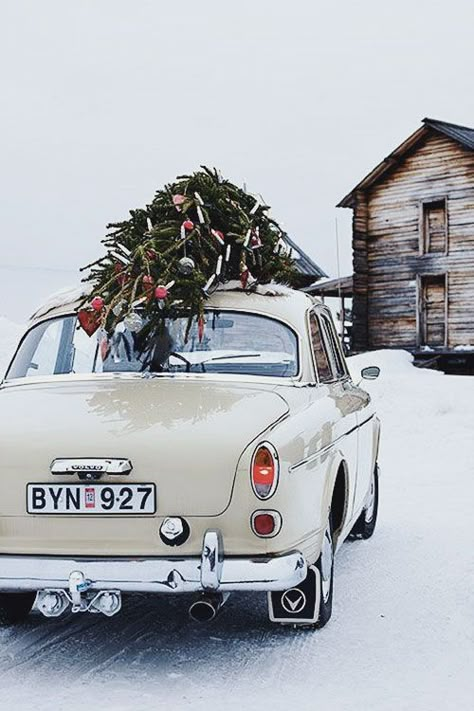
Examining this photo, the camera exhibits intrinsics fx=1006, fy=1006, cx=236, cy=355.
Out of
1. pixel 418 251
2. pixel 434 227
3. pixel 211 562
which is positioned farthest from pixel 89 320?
pixel 434 227

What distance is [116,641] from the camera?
16.1ft

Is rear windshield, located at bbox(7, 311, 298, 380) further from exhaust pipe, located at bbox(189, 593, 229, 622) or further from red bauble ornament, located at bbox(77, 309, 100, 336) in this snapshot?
exhaust pipe, located at bbox(189, 593, 229, 622)

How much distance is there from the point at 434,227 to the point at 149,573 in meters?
30.5

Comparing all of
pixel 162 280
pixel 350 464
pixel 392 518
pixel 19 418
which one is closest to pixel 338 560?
pixel 350 464

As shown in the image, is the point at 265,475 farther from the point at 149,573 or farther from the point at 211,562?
the point at 149,573

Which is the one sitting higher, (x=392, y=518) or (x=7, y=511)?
(x=7, y=511)

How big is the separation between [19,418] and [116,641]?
4.00 ft

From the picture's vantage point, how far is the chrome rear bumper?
4.15m

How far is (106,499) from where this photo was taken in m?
4.25

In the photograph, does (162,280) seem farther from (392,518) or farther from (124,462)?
(392,518)

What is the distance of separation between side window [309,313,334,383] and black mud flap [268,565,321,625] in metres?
1.28

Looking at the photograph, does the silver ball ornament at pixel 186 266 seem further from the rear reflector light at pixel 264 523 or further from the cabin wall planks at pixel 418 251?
the cabin wall planks at pixel 418 251

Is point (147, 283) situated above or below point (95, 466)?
above

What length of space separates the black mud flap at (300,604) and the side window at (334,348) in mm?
1794
